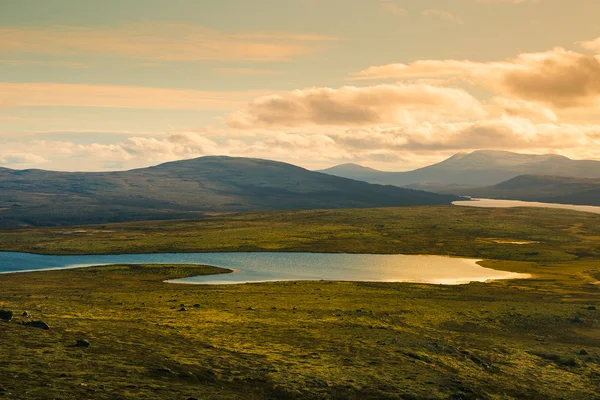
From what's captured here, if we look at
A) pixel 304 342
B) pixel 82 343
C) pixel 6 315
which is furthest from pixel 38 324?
pixel 304 342

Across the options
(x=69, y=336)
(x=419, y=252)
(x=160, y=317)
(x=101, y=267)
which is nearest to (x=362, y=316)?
(x=160, y=317)

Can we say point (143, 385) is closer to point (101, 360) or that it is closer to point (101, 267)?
point (101, 360)

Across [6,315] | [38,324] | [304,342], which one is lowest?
[304,342]

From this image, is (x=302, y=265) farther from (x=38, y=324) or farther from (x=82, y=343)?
(x=82, y=343)

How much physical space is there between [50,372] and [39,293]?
53.8 meters

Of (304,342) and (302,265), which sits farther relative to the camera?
(302,265)

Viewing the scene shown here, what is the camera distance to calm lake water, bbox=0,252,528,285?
11762cm

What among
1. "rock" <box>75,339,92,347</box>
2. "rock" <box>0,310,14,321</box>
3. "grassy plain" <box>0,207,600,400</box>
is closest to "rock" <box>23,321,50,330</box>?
"grassy plain" <box>0,207,600,400</box>

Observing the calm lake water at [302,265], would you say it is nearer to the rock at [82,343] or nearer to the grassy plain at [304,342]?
the grassy plain at [304,342]

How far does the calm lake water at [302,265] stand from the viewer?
386 feet

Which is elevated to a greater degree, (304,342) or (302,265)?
(304,342)

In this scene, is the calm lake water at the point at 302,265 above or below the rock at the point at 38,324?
below

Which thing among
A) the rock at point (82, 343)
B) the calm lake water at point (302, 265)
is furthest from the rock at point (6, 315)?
the calm lake water at point (302, 265)

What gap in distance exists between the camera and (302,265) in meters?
141
